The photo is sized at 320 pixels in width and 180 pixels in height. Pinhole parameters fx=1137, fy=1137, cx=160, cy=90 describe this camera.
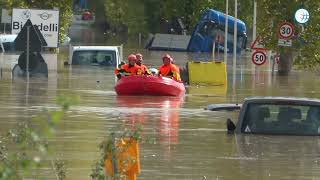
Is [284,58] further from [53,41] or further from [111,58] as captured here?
[53,41]

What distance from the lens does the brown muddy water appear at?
13.7 meters

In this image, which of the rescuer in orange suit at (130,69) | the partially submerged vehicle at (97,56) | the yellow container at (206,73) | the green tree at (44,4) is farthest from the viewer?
the green tree at (44,4)

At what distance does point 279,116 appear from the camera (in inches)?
695

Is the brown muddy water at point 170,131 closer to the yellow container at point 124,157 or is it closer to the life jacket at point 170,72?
the yellow container at point 124,157

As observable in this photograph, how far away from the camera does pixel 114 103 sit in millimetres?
28406

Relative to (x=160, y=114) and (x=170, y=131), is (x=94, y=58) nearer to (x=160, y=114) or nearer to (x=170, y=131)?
(x=160, y=114)

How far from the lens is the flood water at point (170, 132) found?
13.7m

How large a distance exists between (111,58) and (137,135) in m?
34.9

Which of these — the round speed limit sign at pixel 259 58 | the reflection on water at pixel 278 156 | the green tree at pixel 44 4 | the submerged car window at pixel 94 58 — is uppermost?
the green tree at pixel 44 4

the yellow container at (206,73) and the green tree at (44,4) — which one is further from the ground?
the green tree at (44,4)

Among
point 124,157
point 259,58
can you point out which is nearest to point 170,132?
point 124,157

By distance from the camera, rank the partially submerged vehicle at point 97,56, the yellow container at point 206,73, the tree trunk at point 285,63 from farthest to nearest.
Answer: the tree trunk at point 285,63 → the partially submerged vehicle at point 97,56 → the yellow container at point 206,73

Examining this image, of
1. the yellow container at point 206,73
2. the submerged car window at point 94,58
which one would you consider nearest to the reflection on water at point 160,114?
the yellow container at point 206,73

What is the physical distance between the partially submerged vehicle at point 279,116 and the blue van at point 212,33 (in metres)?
46.4
